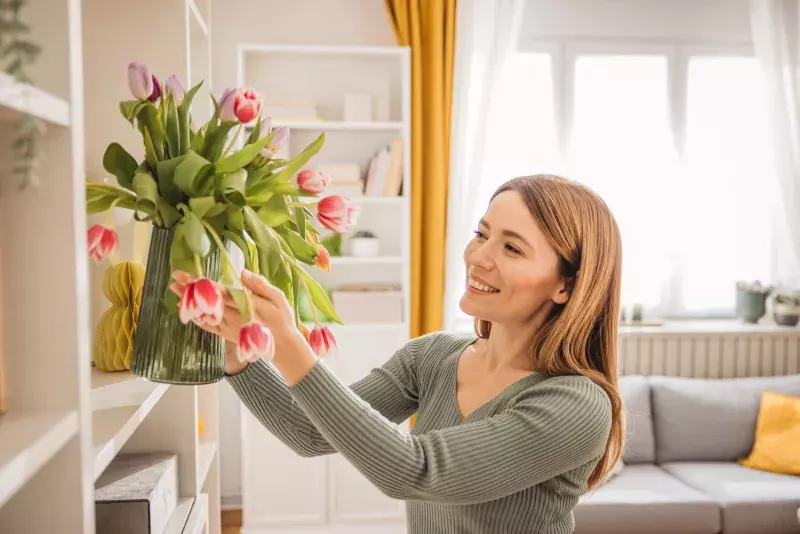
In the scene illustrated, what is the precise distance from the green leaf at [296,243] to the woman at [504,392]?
0.42 feet

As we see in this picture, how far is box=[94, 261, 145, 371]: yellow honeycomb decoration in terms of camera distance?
3.92 ft

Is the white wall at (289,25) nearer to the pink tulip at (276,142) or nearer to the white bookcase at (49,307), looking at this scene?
the pink tulip at (276,142)

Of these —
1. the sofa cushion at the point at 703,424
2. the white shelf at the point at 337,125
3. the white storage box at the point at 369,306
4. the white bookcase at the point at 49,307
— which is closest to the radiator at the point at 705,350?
the sofa cushion at the point at 703,424

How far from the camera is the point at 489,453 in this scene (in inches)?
40.6

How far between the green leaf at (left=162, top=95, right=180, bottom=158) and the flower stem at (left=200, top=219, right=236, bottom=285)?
4.9 inches

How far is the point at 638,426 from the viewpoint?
3.25 metres

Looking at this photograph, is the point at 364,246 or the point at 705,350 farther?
the point at 705,350

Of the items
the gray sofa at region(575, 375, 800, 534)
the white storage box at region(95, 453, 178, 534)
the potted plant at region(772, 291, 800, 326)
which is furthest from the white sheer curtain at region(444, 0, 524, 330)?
the white storage box at region(95, 453, 178, 534)

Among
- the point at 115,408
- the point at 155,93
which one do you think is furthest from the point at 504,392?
the point at 155,93

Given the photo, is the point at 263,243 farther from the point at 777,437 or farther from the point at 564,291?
the point at 777,437

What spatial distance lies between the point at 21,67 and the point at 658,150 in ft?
12.0

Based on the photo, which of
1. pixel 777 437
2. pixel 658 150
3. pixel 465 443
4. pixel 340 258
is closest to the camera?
pixel 465 443

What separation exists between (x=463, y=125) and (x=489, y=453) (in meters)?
2.62

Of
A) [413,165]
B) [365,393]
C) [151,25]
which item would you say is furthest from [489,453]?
[413,165]
